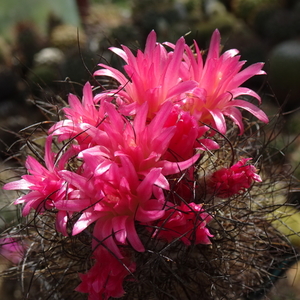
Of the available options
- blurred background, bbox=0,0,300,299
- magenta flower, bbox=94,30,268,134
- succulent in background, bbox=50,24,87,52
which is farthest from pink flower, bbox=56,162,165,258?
succulent in background, bbox=50,24,87,52

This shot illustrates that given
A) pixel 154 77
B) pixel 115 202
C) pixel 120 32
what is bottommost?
pixel 120 32

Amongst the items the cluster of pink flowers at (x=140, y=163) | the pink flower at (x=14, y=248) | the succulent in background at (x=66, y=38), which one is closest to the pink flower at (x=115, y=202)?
the cluster of pink flowers at (x=140, y=163)

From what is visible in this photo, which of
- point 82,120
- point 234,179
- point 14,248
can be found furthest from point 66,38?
point 234,179

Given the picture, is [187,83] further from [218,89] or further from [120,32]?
[120,32]

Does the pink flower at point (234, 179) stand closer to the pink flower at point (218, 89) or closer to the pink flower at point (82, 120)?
the pink flower at point (218, 89)

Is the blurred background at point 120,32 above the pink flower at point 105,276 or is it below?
below

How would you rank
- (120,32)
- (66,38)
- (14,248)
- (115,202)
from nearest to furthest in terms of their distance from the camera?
(115,202) < (14,248) < (120,32) < (66,38)
